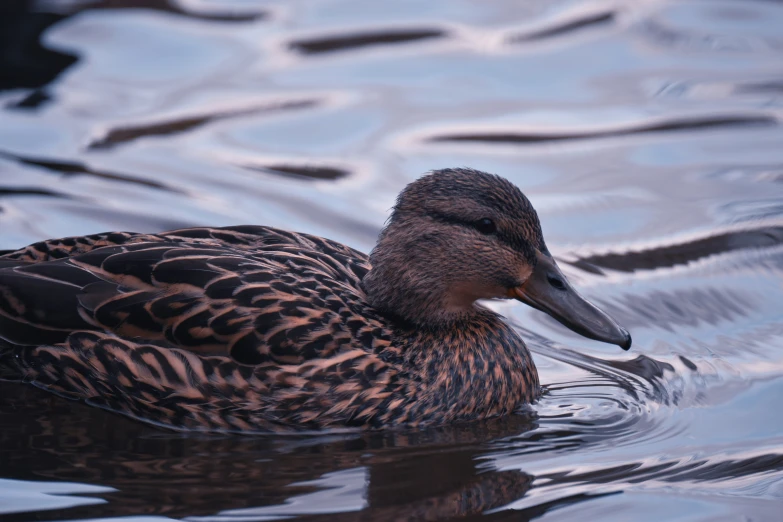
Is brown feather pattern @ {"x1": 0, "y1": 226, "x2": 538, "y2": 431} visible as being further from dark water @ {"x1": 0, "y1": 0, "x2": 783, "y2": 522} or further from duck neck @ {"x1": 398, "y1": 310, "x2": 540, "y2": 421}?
dark water @ {"x1": 0, "y1": 0, "x2": 783, "y2": 522}

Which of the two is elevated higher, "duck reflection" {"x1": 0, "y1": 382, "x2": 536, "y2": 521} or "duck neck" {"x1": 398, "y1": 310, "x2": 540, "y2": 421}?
"duck neck" {"x1": 398, "y1": 310, "x2": 540, "y2": 421}

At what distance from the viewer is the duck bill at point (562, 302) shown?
6.60 meters

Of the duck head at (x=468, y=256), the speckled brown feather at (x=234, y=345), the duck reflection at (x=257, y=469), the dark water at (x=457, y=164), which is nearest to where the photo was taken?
the duck reflection at (x=257, y=469)

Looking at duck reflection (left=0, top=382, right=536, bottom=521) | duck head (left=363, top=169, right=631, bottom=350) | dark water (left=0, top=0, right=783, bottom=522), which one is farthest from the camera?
duck head (left=363, top=169, right=631, bottom=350)

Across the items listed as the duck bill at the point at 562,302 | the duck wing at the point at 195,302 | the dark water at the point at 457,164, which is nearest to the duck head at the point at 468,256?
the duck bill at the point at 562,302

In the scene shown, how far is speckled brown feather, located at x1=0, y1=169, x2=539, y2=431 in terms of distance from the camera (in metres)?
6.40

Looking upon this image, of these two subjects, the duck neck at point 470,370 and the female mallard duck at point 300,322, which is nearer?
the female mallard duck at point 300,322

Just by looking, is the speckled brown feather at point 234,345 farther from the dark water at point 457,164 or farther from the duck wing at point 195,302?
Answer: the dark water at point 457,164

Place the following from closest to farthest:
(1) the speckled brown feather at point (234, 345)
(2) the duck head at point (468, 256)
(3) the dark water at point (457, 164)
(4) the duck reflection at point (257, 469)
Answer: (4) the duck reflection at point (257, 469), (3) the dark water at point (457, 164), (1) the speckled brown feather at point (234, 345), (2) the duck head at point (468, 256)

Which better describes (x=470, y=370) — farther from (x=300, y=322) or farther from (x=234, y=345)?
(x=234, y=345)

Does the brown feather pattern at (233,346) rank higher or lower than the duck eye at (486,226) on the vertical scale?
lower

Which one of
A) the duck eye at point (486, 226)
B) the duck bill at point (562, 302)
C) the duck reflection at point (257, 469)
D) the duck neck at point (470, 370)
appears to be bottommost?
the duck reflection at point (257, 469)

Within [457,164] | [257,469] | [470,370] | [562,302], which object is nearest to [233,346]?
[257,469]

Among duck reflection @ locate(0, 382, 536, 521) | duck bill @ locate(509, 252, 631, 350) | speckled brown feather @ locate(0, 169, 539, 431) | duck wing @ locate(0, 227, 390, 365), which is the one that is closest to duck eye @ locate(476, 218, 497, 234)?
duck bill @ locate(509, 252, 631, 350)
